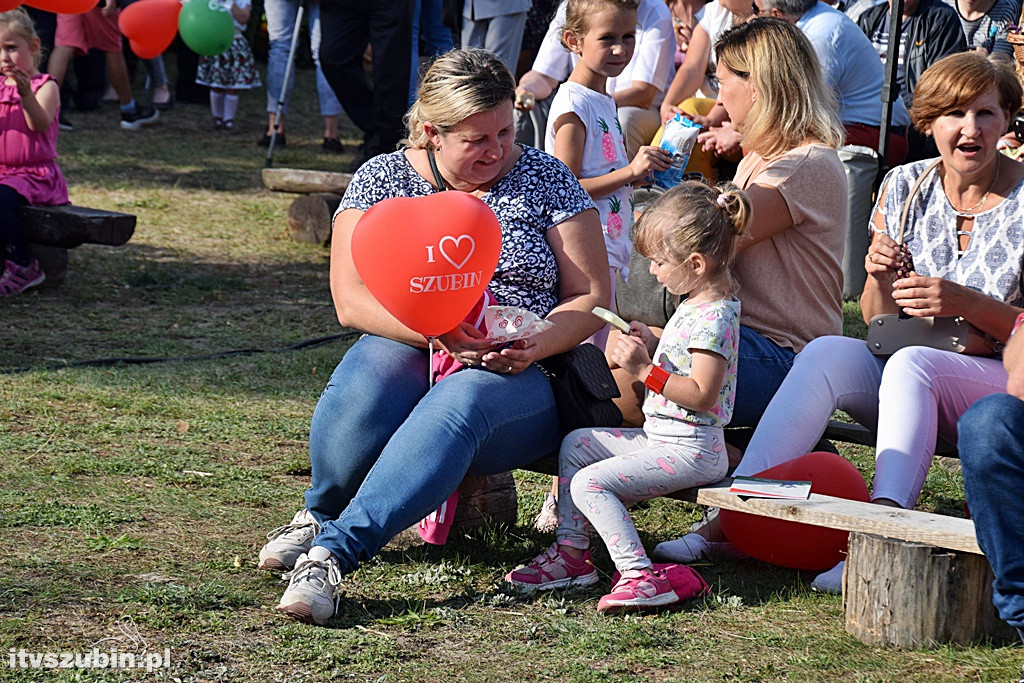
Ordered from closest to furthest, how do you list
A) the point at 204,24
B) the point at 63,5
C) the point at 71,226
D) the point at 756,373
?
1. the point at 756,373
2. the point at 63,5
3. the point at 71,226
4. the point at 204,24

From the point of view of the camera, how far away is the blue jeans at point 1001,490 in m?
2.56

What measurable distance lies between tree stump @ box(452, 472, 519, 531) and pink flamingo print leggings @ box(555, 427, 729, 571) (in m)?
0.43

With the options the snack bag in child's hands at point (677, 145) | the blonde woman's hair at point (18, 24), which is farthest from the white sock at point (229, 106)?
the snack bag in child's hands at point (677, 145)

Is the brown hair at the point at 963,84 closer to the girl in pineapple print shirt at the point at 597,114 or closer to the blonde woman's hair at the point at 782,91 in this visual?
the blonde woman's hair at the point at 782,91

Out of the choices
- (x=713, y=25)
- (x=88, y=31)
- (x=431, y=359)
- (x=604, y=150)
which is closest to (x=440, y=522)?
(x=431, y=359)

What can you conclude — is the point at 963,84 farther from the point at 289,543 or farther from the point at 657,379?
the point at 289,543

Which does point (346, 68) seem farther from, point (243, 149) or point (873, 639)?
point (873, 639)

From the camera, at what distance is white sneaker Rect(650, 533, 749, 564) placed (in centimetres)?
333

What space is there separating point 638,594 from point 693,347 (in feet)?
2.01

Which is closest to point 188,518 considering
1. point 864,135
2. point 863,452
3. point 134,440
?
point 134,440

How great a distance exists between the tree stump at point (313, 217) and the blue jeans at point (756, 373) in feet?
15.3

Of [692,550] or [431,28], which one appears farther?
[431,28]

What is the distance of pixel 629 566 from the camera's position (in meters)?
2.96

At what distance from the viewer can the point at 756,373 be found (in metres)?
3.33
